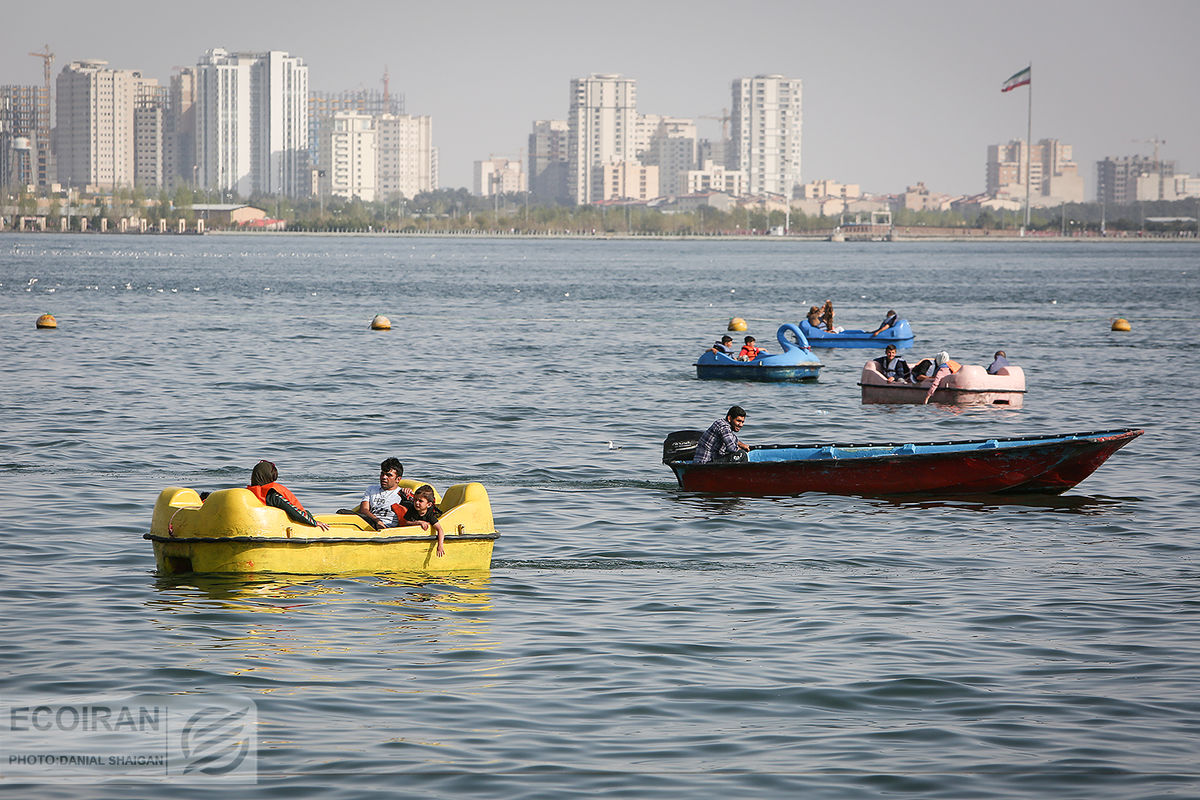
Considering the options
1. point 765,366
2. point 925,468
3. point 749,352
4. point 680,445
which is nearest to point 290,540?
point 680,445

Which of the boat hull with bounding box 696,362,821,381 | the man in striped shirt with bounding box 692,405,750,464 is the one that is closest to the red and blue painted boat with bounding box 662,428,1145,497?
the man in striped shirt with bounding box 692,405,750,464

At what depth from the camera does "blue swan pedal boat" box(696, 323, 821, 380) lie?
4316 centimetres

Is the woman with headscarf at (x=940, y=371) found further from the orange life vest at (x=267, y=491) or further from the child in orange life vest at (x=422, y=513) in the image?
the orange life vest at (x=267, y=491)

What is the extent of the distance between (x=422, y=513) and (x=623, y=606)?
106 inches

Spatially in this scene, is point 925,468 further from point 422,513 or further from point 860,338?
point 860,338

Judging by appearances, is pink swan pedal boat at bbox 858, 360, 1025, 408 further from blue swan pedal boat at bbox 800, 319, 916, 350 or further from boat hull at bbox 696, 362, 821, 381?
blue swan pedal boat at bbox 800, 319, 916, 350

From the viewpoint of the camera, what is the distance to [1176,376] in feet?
156

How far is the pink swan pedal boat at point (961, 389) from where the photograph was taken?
124 feet

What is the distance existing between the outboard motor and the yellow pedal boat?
7.07 meters

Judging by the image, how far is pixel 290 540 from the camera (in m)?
16.9

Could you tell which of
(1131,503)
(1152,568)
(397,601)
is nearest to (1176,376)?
(1131,503)

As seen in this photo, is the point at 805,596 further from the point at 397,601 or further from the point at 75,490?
the point at 75,490

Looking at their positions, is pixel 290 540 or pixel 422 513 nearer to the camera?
pixel 290 540

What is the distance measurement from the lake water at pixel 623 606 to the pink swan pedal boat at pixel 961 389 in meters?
0.72
